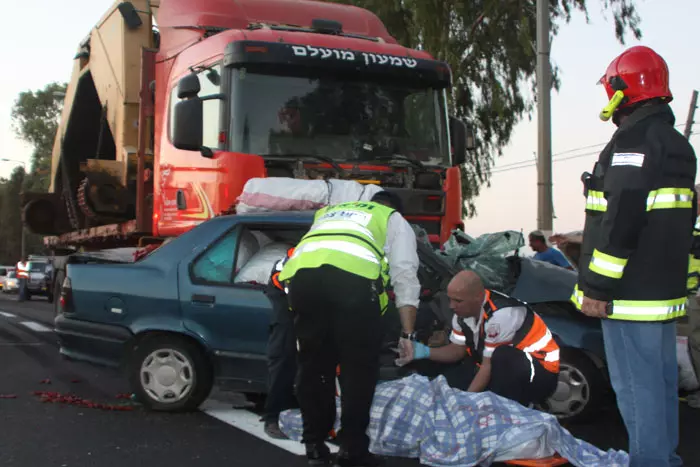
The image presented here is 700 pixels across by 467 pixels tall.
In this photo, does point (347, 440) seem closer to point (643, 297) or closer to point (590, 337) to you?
point (643, 297)

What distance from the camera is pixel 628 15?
2278 cm

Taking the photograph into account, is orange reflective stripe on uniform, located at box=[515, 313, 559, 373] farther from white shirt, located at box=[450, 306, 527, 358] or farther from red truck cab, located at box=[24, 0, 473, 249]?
red truck cab, located at box=[24, 0, 473, 249]

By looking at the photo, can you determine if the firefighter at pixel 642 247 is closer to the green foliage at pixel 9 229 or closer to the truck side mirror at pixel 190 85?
the truck side mirror at pixel 190 85

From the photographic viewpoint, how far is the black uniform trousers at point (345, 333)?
4852 mm

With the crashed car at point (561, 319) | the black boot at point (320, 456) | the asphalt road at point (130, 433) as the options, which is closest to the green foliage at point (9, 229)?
the asphalt road at point (130, 433)

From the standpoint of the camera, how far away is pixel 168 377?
6605 mm

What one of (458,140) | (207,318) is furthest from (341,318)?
(458,140)

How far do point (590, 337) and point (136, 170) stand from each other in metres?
5.59

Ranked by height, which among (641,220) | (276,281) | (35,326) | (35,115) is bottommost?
(35,326)

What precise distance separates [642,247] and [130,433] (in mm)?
3247

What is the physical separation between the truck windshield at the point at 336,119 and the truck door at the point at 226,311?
2.02 m

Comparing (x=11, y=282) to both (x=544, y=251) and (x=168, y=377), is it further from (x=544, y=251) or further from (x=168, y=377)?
(x=168, y=377)

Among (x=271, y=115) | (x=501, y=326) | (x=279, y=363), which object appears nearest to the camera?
(x=501, y=326)

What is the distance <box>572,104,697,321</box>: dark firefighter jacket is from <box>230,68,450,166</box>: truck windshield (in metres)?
4.63
